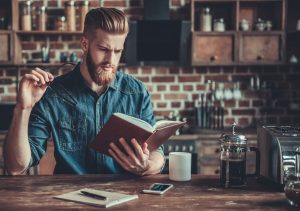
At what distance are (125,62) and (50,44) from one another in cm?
68

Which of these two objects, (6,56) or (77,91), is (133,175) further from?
(6,56)

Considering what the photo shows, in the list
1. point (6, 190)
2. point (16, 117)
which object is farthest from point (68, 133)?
point (6, 190)

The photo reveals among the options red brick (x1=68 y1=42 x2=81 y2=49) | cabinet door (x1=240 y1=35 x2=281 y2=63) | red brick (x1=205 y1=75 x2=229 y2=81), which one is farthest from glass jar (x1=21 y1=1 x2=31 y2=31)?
cabinet door (x1=240 y1=35 x2=281 y2=63)

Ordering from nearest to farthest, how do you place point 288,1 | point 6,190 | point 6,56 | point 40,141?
point 6,190, point 40,141, point 6,56, point 288,1

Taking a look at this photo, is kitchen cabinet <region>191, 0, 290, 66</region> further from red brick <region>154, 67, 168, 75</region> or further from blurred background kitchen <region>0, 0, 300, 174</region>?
red brick <region>154, 67, 168, 75</region>

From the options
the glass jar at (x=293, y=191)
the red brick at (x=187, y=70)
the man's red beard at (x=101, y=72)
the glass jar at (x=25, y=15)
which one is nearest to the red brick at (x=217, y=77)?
the red brick at (x=187, y=70)

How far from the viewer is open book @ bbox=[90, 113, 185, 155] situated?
184 cm

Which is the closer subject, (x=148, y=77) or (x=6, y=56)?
(x=6, y=56)

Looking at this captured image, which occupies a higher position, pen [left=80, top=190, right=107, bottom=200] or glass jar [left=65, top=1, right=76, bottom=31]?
glass jar [left=65, top=1, right=76, bottom=31]

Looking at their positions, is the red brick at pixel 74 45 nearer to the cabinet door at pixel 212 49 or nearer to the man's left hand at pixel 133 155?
the cabinet door at pixel 212 49

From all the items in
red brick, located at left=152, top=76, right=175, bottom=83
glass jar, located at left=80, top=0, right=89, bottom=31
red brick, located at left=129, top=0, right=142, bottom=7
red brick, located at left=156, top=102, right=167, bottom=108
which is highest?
red brick, located at left=129, top=0, right=142, bottom=7

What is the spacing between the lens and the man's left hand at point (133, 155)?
6.48 feet

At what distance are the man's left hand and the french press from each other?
1.01ft

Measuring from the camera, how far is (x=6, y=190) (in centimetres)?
186
